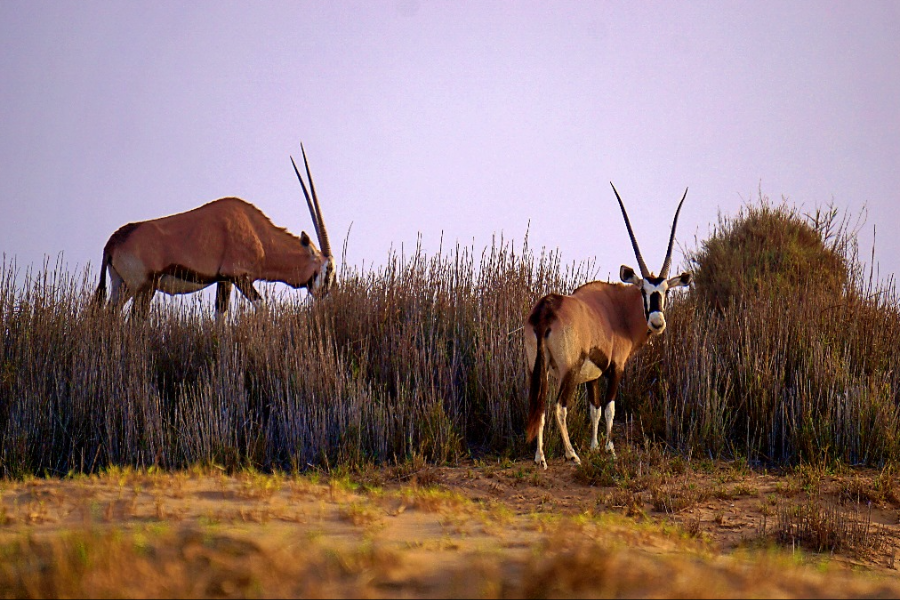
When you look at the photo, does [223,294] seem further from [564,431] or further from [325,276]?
[564,431]

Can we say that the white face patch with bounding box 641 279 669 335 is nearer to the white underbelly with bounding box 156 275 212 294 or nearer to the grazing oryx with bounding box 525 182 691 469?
the grazing oryx with bounding box 525 182 691 469

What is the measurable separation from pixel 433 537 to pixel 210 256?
7.91 metres

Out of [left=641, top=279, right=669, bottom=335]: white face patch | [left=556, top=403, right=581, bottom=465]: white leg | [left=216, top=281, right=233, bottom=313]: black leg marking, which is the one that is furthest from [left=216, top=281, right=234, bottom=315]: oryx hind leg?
[left=641, top=279, right=669, bottom=335]: white face patch

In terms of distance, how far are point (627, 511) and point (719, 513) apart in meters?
0.87

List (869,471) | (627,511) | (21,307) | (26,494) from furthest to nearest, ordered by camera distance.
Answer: (21,307), (869,471), (627,511), (26,494)

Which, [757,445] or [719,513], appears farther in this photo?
[757,445]

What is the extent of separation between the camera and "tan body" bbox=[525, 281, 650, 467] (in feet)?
24.0

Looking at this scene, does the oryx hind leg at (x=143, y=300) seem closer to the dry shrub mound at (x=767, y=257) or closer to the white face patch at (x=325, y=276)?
the white face patch at (x=325, y=276)

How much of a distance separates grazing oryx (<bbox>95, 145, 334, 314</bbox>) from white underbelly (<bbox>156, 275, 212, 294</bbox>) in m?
0.01

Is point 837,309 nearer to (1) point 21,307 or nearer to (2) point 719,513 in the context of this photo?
(2) point 719,513

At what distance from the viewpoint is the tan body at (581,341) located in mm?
7309

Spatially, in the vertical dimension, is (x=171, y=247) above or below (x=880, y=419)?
above

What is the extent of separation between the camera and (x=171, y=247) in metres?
10.8

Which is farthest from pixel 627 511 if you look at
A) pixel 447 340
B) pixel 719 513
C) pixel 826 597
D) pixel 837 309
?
pixel 837 309
